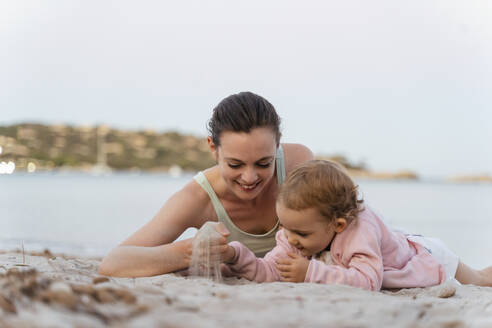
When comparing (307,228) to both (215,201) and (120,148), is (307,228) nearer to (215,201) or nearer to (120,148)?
(215,201)

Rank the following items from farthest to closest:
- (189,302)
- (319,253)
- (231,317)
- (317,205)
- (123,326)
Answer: (319,253)
(317,205)
(189,302)
(231,317)
(123,326)

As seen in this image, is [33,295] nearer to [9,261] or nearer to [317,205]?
[317,205]

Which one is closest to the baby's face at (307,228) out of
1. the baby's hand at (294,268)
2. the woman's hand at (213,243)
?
the baby's hand at (294,268)

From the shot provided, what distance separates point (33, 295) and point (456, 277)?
9.66 feet

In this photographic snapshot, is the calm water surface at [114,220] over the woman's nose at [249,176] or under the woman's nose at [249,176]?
under

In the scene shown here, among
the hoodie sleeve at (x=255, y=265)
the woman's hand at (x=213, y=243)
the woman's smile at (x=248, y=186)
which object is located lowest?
the hoodie sleeve at (x=255, y=265)

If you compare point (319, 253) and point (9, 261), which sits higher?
point (319, 253)

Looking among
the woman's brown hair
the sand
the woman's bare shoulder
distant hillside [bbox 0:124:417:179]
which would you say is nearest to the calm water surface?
the woman's bare shoulder

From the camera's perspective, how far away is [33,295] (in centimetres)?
189

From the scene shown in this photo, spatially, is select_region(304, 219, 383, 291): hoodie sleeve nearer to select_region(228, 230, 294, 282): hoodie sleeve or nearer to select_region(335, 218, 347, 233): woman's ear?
select_region(335, 218, 347, 233): woman's ear

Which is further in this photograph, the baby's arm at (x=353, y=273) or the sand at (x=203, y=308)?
the baby's arm at (x=353, y=273)

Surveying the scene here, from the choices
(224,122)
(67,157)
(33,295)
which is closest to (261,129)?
(224,122)

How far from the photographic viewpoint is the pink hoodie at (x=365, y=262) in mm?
2775

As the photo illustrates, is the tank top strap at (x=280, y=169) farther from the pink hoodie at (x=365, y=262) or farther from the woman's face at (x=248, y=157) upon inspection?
the pink hoodie at (x=365, y=262)
